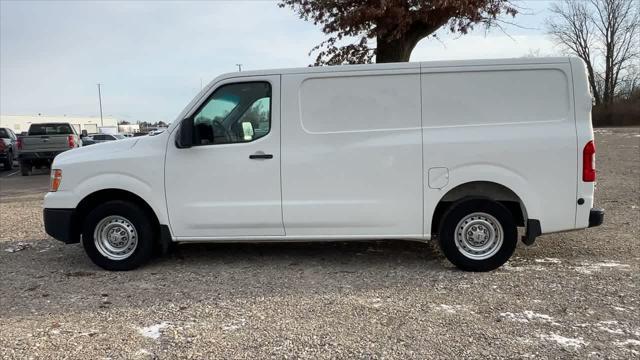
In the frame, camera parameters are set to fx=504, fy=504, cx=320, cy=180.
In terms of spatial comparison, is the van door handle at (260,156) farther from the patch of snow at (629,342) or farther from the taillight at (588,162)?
the patch of snow at (629,342)

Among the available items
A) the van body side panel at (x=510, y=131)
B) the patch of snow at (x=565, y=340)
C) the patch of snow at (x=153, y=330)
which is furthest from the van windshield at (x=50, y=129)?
the patch of snow at (x=565, y=340)

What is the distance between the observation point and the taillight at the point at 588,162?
4.89 m

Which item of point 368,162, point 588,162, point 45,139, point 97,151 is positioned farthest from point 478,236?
point 45,139

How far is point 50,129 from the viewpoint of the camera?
698 inches

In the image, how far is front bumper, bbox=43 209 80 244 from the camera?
5.38 m

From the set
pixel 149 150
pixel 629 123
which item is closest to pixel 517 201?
pixel 149 150

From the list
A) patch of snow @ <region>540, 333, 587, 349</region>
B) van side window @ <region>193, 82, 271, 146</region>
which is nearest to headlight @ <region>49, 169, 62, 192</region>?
van side window @ <region>193, 82, 271, 146</region>

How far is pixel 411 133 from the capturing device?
5.07 meters

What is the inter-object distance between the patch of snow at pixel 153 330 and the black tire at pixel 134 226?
1545 millimetres

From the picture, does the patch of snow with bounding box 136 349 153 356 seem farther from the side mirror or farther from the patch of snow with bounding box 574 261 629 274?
the patch of snow with bounding box 574 261 629 274

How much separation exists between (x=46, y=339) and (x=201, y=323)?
3.70 ft

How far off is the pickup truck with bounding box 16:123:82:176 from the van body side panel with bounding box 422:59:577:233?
15.4 m

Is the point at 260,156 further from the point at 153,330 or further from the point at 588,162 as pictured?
the point at 588,162

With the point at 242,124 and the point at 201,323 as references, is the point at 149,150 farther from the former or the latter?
the point at 201,323
